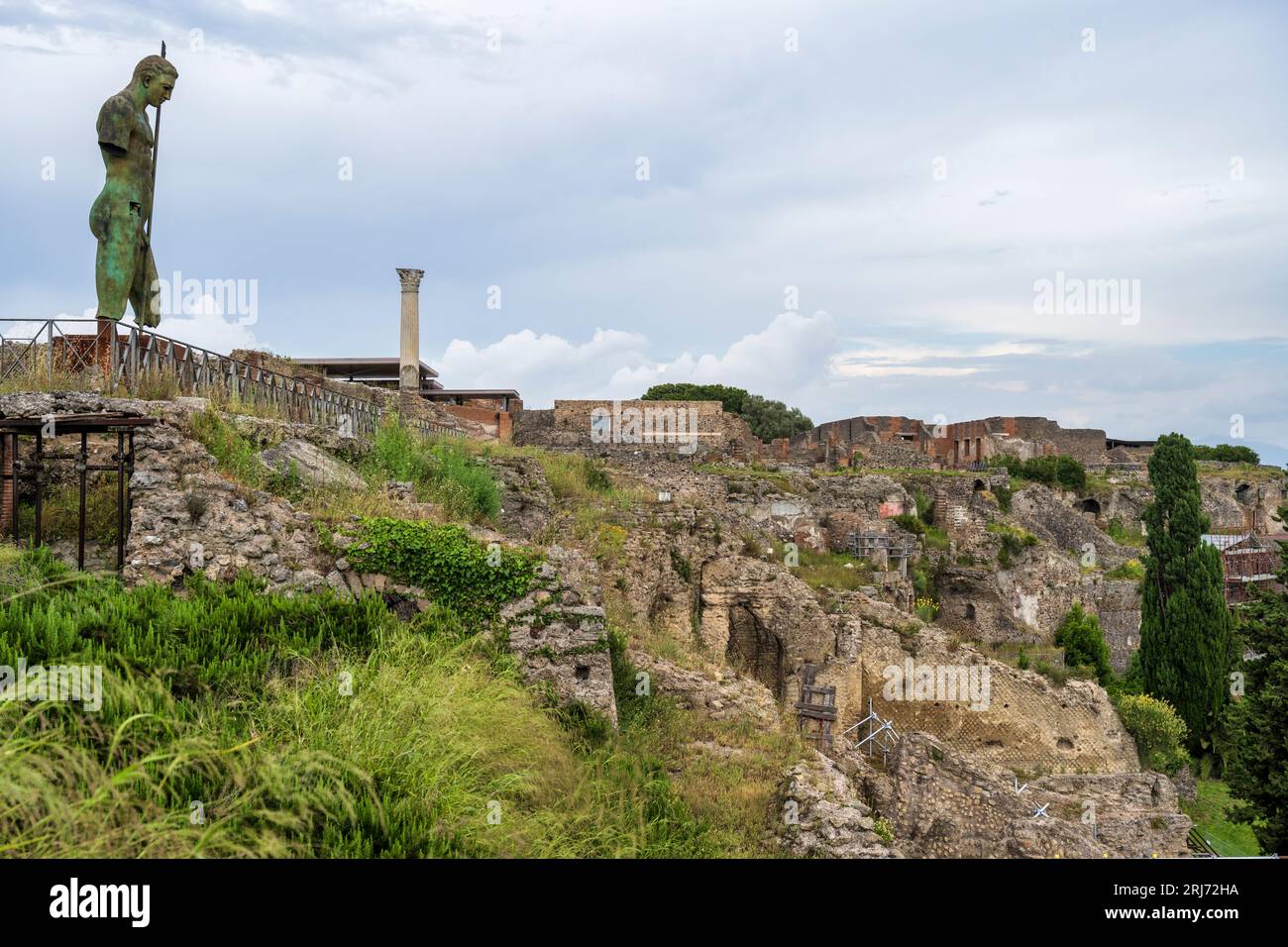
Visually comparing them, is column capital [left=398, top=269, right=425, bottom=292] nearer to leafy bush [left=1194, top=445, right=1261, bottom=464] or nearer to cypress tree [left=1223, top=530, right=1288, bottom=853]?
cypress tree [left=1223, top=530, right=1288, bottom=853]

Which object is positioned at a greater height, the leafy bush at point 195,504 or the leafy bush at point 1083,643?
the leafy bush at point 195,504

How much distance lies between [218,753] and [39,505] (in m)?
5.32

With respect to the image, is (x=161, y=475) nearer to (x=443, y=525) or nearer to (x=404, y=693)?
(x=443, y=525)

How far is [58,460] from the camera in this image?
30.1 feet

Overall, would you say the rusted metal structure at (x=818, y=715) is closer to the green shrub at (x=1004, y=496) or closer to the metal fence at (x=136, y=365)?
the metal fence at (x=136, y=365)

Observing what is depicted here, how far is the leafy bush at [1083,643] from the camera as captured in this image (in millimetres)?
26359

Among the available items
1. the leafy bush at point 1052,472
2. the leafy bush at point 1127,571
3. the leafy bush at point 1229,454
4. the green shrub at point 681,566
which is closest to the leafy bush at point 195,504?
the green shrub at point 681,566

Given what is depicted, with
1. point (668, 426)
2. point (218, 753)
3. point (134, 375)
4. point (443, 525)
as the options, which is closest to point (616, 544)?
point (443, 525)

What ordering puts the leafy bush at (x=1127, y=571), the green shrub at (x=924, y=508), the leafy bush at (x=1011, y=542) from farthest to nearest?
the green shrub at (x=924, y=508) → the leafy bush at (x=1127, y=571) → the leafy bush at (x=1011, y=542)

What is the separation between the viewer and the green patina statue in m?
10.7

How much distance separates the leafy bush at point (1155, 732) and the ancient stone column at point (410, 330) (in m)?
24.8

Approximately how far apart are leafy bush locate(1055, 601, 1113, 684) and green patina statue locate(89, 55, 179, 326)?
26.5 metres

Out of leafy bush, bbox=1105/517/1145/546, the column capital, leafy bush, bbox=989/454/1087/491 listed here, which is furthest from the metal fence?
leafy bush, bbox=989/454/1087/491
